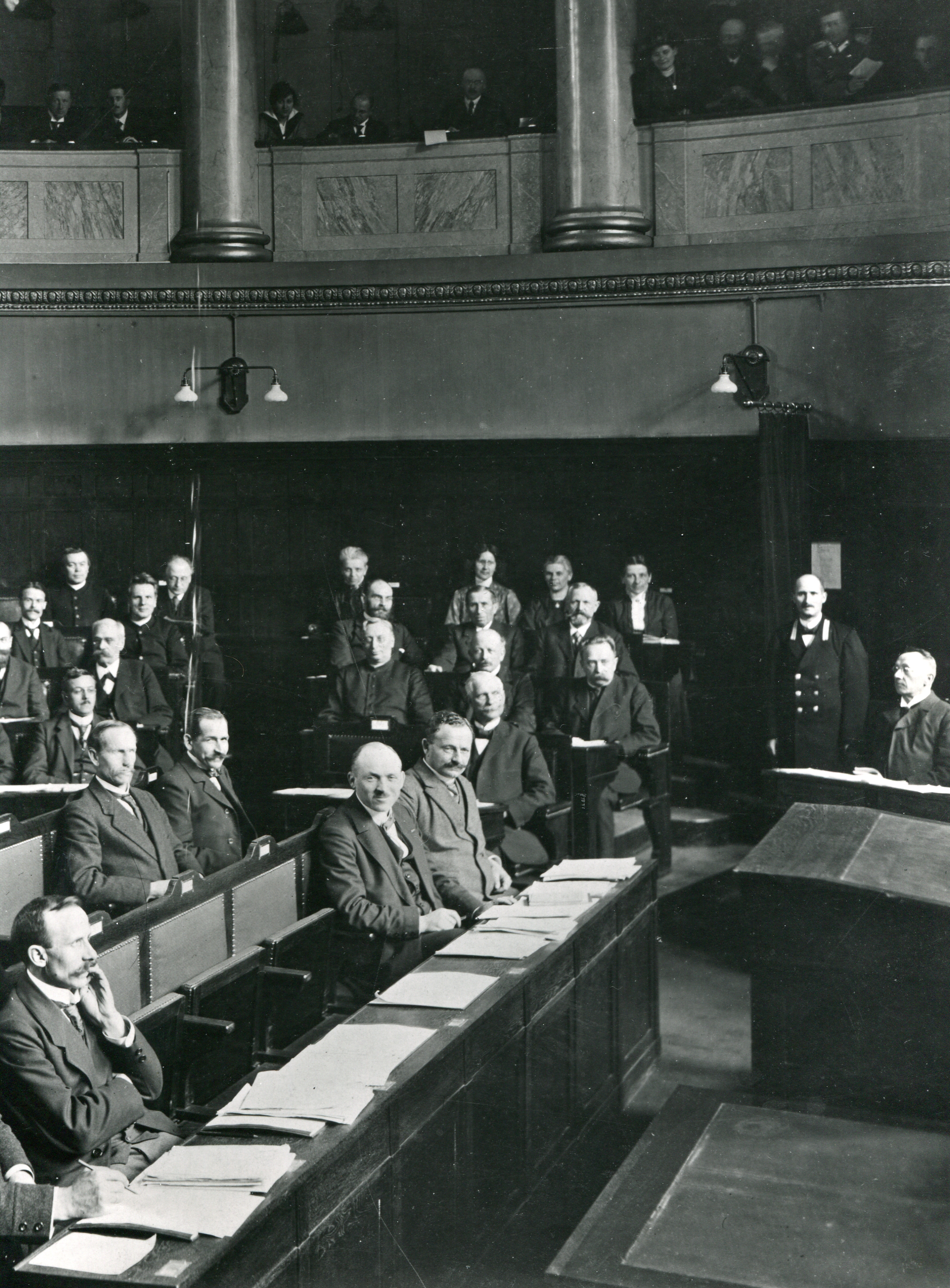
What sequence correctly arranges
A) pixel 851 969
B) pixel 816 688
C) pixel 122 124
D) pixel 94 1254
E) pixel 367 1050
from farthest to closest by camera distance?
pixel 122 124 < pixel 816 688 < pixel 851 969 < pixel 367 1050 < pixel 94 1254

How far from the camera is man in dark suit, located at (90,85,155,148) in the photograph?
37.7ft

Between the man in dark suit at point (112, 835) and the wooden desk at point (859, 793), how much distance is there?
2630 millimetres

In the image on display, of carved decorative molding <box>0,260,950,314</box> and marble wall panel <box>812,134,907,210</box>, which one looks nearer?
marble wall panel <box>812,134,907,210</box>

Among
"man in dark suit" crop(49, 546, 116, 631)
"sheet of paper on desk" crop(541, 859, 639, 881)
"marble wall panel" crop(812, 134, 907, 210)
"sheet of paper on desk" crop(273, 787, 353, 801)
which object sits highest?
"marble wall panel" crop(812, 134, 907, 210)

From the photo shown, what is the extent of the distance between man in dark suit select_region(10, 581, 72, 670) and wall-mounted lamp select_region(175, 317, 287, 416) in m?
2.76

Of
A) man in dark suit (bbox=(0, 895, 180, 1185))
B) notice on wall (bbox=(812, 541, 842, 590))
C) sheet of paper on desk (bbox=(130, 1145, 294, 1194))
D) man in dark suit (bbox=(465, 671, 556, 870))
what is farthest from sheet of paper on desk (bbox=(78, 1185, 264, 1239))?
notice on wall (bbox=(812, 541, 842, 590))

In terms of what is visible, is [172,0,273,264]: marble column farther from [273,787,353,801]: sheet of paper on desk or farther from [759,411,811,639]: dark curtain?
[273,787,353,801]: sheet of paper on desk

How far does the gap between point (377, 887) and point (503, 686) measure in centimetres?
256

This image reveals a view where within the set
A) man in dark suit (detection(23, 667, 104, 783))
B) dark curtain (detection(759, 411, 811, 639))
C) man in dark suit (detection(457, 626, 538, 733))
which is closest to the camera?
man in dark suit (detection(23, 667, 104, 783))

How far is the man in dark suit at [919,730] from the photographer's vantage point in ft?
21.1

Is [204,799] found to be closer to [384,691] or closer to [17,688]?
[384,691]

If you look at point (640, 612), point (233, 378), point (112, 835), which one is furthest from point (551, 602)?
point (112, 835)

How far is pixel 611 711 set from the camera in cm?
761

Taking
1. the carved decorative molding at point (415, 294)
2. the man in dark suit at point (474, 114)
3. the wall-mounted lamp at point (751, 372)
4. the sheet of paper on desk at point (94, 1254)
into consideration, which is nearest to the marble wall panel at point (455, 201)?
the man in dark suit at point (474, 114)
